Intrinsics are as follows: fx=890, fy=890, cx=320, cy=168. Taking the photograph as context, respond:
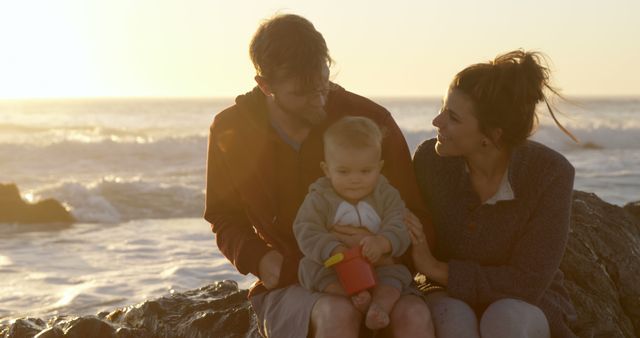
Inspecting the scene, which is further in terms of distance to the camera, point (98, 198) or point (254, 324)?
point (98, 198)

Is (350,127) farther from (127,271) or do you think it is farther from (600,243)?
(127,271)

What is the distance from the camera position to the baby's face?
12.3 ft

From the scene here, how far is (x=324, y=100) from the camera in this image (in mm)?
3941

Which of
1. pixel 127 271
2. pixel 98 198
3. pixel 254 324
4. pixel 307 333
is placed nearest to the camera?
pixel 307 333

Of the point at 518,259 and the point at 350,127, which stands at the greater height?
the point at 350,127

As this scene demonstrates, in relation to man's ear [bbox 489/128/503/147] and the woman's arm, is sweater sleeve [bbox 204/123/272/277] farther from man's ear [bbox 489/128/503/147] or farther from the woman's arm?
man's ear [bbox 489/128/503/147]

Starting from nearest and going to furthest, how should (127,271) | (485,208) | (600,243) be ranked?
(485,208), (600,243), (127,271)

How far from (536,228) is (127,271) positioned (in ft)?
20.1

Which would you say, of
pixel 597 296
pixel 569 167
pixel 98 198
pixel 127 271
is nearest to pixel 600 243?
pixel 597 296

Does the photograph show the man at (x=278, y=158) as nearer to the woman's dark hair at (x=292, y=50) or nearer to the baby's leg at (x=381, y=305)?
the woman's dark hair at (x=292, y=50)

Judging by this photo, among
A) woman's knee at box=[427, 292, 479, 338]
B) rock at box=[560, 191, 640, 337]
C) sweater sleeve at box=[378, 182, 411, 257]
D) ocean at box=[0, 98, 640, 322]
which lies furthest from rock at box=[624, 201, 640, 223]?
sweater sleeve at box=[378, 182, 411, 257]

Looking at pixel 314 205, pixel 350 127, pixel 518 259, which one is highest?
pixel 350 127

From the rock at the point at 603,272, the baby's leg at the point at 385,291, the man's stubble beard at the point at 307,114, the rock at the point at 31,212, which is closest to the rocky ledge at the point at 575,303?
the rock at the point at 603,272

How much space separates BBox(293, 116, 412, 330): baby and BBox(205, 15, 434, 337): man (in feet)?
0.32
